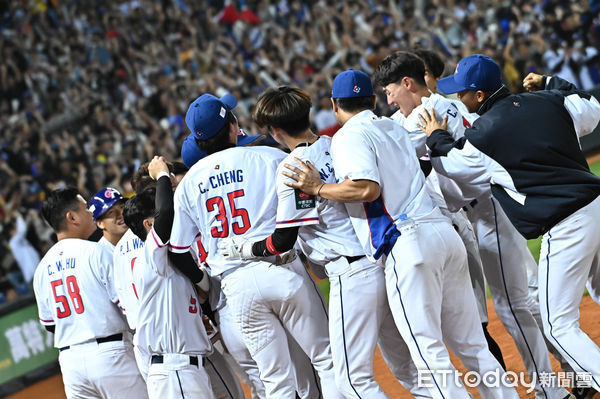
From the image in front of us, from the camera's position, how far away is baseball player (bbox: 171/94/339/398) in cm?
421

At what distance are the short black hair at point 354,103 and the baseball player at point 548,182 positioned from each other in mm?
463

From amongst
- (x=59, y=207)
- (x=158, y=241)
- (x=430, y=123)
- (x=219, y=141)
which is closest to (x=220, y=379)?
(x=158, y=241)

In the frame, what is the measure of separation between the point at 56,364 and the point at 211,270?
6.63 metres

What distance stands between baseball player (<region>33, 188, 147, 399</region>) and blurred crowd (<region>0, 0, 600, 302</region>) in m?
6.69

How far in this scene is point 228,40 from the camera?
17.9 m

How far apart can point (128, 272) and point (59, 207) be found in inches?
45.1

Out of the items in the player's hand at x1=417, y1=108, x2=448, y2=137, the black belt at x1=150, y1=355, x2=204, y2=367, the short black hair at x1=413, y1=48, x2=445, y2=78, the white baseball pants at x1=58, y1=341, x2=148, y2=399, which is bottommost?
the white baseball pants at x1=58, y1=341, x2=148, y2=399

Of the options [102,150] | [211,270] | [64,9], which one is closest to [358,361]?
[211,270]

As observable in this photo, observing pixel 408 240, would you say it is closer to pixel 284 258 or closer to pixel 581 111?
pixel 284 258

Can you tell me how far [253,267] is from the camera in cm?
423

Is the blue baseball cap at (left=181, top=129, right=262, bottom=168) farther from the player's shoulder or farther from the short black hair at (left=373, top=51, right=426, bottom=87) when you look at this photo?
the short black hair at (left=373, top=51, right=426, bottom=87)

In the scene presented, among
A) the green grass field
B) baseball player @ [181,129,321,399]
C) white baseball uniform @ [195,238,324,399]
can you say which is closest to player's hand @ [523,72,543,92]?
baseball player @ [181,129,321,399]

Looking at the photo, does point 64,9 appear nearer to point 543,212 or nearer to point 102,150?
point 102,150

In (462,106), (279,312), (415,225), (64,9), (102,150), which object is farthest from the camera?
(64,9)
